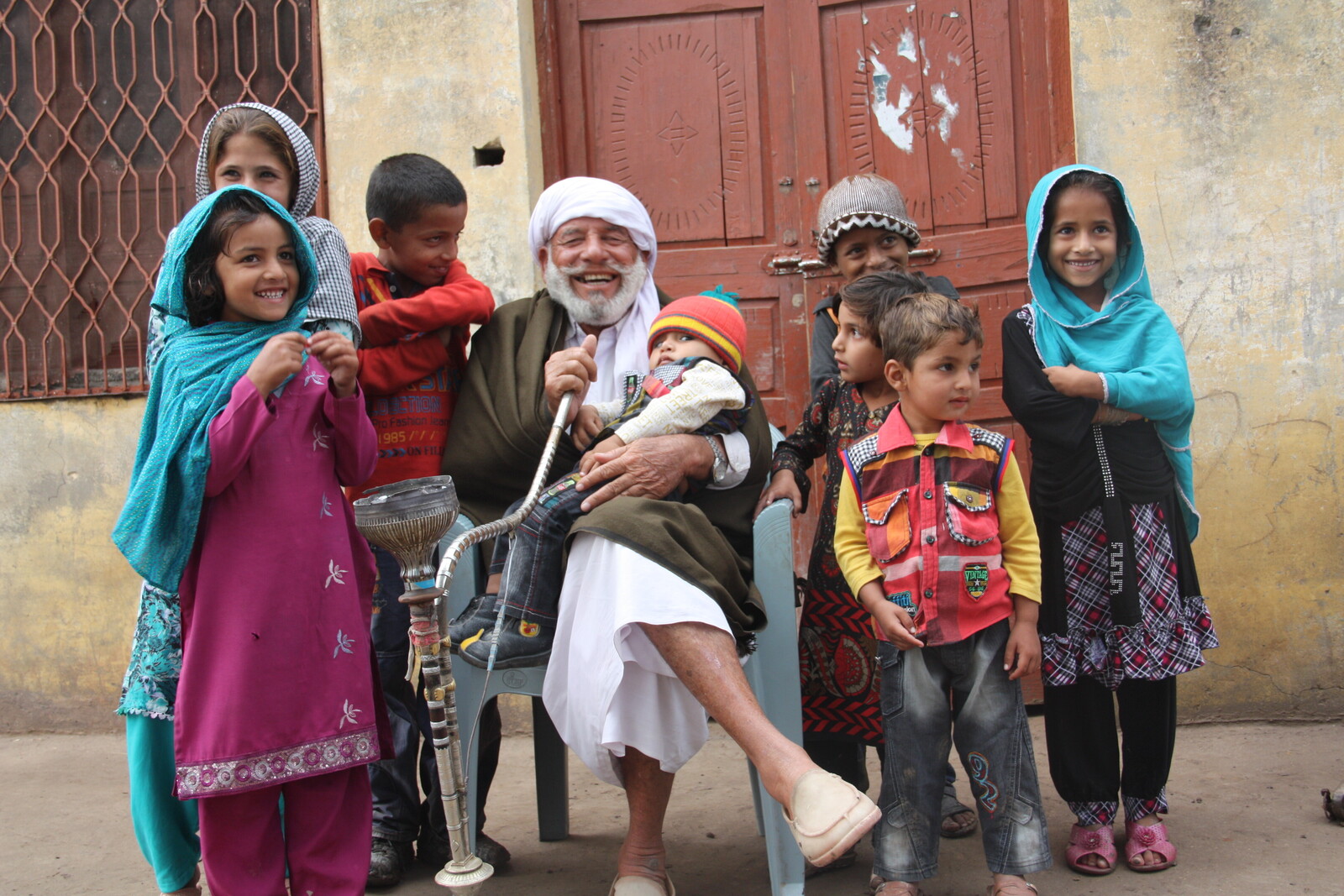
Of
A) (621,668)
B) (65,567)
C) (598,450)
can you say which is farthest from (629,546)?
(65,567)

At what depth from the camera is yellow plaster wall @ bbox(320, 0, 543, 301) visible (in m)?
3.92

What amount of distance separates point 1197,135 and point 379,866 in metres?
3.40

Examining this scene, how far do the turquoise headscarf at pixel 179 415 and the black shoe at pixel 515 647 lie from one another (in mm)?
629

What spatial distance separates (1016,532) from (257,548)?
1531mm

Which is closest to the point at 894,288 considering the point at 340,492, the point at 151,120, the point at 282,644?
the point at 340,492

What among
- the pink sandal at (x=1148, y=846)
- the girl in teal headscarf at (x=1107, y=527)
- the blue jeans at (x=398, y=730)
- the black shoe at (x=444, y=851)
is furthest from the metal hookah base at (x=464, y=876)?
the pink sandal at (x=1148, y=846)

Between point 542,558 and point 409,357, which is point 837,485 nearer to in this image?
point 542,558

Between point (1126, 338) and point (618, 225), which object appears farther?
point (618, 225)

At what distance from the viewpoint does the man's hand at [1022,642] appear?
212 cm

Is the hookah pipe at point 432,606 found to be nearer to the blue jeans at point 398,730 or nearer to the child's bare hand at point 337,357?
the child's bare hand at point 337,357

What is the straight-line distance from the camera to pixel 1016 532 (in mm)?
2189

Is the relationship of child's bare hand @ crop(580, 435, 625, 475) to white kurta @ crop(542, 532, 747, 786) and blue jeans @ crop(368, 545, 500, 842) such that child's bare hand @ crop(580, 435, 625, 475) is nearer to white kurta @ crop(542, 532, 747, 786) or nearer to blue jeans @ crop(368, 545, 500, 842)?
white kurta @ crop(542, 532, 747, 786)

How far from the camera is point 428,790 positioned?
105 inches

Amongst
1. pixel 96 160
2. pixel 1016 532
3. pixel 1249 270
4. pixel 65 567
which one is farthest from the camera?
pixel 96 160
